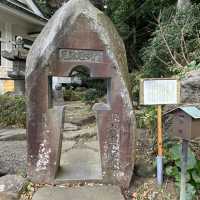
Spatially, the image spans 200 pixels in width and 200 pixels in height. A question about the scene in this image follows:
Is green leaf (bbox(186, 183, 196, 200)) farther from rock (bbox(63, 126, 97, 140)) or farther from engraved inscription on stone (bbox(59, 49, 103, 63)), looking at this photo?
rock (bbox(63, 126, 97, 140))

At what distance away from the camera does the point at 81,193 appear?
4320mm

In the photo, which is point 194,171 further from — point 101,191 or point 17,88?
point 17,88

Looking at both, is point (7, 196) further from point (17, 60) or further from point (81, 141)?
point (17, 60)

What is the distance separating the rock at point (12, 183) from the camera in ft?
14.3

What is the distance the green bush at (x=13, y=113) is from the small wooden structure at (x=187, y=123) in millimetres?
5172

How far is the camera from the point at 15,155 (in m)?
5.84

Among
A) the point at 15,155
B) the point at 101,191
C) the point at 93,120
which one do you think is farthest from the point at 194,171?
the point at 93,120

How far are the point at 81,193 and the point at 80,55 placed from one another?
182cm

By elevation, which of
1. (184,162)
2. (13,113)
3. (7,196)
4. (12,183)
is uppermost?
(13,113)

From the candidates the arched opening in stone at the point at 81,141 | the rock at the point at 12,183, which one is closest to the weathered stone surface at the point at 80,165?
the arched opening in stone at the point at 81,141

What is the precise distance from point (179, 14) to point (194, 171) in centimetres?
604

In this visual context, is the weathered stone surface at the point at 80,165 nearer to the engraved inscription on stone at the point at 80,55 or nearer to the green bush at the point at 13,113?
the engraved inscription on stone at the point at 80,55

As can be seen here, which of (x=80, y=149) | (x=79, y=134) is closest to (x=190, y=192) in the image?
(x=80, y=149)

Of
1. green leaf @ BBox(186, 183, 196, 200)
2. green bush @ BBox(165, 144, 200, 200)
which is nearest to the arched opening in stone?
green bush @ BBox(165, 144, 200, 200)
